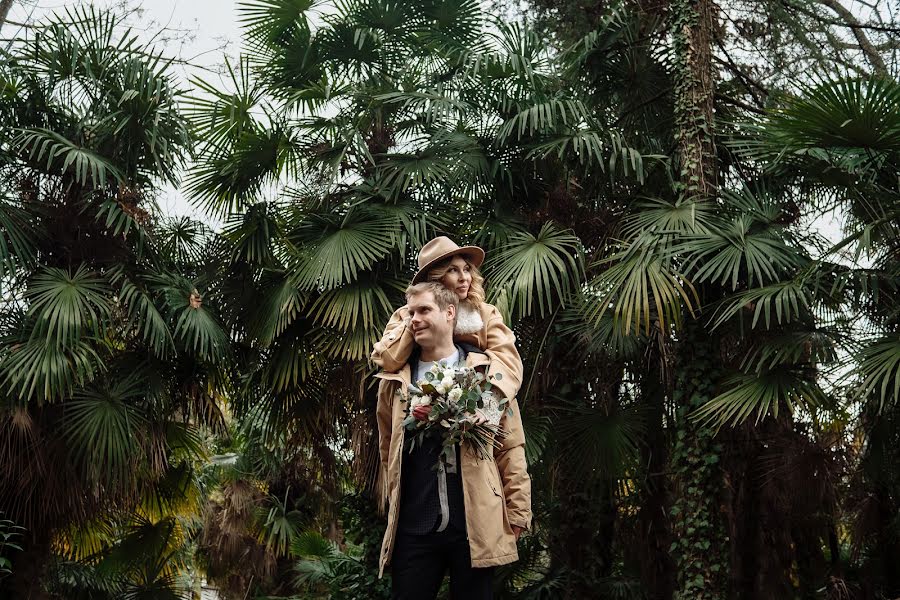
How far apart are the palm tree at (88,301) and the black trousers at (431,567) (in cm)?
392

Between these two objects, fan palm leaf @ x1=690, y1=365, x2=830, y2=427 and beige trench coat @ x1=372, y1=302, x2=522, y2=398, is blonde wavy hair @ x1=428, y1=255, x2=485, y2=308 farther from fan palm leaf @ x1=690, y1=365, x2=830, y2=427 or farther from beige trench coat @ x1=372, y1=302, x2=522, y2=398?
fan palm leaf @ x1=690, y1=365, x2=830, y2=427

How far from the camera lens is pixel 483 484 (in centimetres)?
309

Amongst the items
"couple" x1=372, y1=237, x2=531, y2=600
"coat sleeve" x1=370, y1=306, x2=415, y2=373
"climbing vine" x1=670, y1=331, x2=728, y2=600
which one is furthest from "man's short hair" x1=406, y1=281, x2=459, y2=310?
"climbing vine" x1=670, y1=331, x2=728, y2=600

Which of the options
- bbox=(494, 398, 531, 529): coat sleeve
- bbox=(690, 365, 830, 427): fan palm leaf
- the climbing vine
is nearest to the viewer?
bbox=(494, 398, 531, 529): coat sleeve

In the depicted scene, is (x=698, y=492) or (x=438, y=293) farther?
(x=698, y=492)

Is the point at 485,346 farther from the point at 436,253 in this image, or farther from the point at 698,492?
the point at 698,492

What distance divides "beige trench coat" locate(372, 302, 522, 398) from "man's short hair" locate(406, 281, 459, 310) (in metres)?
0.09

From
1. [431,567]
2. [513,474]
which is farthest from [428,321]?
[431,567]

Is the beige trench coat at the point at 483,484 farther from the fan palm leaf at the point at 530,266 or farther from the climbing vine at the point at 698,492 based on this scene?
the climbing vine at the point at 698,492

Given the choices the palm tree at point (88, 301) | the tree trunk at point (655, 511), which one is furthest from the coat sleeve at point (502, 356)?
the tree trunk at point (655, 511)

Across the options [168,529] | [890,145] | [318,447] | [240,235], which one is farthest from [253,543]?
[890,145]

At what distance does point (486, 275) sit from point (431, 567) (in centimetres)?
401

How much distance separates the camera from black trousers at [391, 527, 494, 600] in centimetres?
308

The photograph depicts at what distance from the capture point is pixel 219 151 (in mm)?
7434
